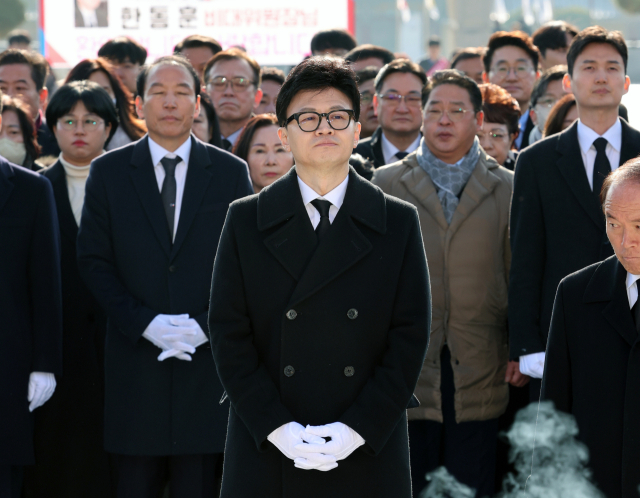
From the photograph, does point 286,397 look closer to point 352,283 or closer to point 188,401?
point 352,283

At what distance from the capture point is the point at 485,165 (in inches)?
167

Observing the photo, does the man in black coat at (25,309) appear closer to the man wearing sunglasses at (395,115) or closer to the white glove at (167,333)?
the white glove at (167,333)

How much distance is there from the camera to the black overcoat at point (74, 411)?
4.20 metres

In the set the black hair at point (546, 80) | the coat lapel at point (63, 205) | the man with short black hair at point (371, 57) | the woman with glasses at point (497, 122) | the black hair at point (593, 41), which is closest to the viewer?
the black hair at point (593, 41)

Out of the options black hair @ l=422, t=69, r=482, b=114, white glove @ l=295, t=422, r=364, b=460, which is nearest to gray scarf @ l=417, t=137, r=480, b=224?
black hair @ l=422, t=69, r=482, b=114

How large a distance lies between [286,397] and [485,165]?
2.15 m

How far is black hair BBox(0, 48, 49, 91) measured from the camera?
6.10 metres

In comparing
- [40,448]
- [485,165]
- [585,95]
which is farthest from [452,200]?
[40,448]

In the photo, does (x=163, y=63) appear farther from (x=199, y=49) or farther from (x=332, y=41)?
(x=332, y=41)

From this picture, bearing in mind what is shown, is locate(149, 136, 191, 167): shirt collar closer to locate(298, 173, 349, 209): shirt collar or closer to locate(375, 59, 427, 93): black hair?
locate(298, 173, 349, 209): shirt collar

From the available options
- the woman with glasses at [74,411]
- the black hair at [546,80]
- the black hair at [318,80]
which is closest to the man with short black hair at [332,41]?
the black hair at [546,80]

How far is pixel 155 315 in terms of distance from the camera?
11.6 ft

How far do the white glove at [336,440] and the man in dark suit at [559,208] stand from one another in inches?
58.1

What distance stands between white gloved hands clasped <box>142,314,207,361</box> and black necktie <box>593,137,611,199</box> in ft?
5.78
